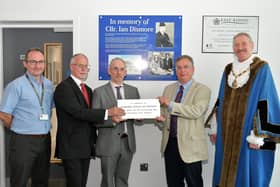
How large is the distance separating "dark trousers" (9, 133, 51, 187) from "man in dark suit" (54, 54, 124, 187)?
144 millimetres

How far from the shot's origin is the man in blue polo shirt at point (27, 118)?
2.59 metres

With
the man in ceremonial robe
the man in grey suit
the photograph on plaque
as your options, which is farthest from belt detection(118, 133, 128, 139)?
the photograph on plaque

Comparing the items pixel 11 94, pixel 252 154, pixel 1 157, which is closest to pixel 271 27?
pixel 252 154

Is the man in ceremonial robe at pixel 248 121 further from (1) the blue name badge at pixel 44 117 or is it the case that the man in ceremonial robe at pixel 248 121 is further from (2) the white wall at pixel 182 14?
(1) the blue name badge at pixel 44 117

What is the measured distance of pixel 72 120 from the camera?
8.67 ft

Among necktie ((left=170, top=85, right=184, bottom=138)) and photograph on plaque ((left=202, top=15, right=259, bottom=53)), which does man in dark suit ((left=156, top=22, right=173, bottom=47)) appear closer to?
photograph on plaque ((left=202, top=15, right=259, bottom=53))

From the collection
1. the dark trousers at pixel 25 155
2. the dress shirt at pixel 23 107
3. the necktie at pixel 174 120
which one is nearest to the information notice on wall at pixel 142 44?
the necktie at pixel 174 120

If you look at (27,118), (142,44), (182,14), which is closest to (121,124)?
(27,118)

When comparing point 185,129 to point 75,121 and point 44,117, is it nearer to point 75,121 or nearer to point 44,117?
point 75,121

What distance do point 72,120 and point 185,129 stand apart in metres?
1.01

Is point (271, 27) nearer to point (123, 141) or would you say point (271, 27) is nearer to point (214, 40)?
point (214, 40)

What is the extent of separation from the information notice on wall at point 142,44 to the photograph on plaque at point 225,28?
0.31 meters

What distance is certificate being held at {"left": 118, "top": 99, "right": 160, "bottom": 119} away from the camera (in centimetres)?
278

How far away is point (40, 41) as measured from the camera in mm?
3701
